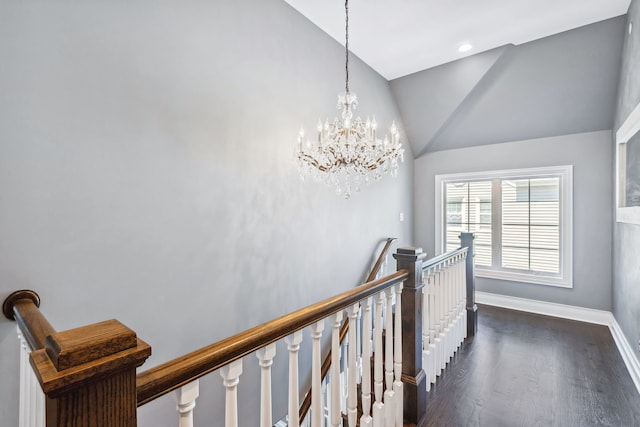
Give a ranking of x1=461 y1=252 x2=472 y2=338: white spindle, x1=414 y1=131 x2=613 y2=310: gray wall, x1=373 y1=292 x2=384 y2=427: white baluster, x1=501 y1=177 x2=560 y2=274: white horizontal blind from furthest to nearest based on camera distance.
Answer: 1. x1=501 y1=177 x2=560 y2=274: white horizontal blind
2. x1=414 y1=131 x2=613 y2=310: gray wall
3. x1=461 y1=252 x2=472 y2=338: white spindle
4. x1=373 y1=292 x2=384 y2=427: white baluster

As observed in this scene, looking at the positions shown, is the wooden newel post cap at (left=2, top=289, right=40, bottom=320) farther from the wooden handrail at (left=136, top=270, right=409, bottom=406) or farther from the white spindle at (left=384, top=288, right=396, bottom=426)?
the white spindle at (left=384, top=288, right=396, bottom=426)

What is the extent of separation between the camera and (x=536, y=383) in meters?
2.38

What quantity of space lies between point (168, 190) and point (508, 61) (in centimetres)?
394

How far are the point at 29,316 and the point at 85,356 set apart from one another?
0.88m

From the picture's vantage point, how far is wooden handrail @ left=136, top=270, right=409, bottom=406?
2.25 feet

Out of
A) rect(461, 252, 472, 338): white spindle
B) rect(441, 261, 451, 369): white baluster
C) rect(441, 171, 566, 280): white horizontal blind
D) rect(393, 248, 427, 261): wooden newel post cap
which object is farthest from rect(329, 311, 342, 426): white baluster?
rect(441, 171, 566, 280): white horizontal blind

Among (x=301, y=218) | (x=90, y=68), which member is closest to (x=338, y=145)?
(x=301, y=218)

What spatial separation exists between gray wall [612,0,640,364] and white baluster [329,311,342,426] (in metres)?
2.68

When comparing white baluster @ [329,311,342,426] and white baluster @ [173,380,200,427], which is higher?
white baluster @ [173,380,200,427]

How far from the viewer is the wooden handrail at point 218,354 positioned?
68 cm

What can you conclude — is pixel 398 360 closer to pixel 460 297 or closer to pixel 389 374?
pixel 389 374

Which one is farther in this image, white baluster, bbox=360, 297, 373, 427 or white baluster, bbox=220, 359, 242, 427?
white baluster, bbox=360, 297, 373, 427

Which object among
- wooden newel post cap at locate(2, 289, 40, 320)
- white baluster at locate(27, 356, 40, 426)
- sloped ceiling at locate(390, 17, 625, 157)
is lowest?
white baluster at locate(27, 356, 40, 426)

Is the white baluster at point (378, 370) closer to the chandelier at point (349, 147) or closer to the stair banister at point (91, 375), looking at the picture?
the chandelier at point (349, 147)
